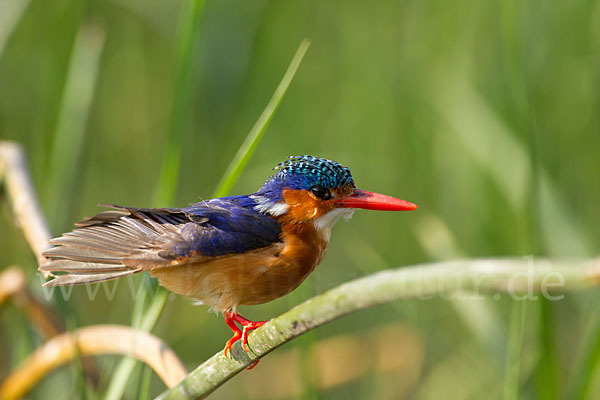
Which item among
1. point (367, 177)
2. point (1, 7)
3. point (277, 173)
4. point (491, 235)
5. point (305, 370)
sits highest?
point (1, 7)

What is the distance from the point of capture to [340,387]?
392 cm

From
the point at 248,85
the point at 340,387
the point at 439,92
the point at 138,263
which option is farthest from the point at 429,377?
the point at 138,263

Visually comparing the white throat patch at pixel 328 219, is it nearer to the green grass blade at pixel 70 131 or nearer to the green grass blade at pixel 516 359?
the green grass blade at pixel 516 359

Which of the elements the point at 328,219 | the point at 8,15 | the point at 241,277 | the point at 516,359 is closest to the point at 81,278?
the point at 241,277

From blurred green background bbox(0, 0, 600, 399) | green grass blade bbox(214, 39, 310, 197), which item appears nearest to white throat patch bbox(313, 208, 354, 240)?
green grass blade bbox(214, 39, 310, 197)

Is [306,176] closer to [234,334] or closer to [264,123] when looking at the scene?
[264,123]

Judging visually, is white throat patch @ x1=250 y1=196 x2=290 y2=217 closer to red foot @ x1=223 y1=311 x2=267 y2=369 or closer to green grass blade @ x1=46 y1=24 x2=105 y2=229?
red foot @ x1=223 y1=311 x2=267 y2=369

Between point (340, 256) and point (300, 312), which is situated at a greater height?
point (340, 256)

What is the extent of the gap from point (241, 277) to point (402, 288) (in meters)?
0.60

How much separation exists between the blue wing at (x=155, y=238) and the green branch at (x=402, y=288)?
26 cm

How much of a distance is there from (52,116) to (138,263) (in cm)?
179

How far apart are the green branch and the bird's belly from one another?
18cm

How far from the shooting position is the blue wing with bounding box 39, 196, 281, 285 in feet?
4.45

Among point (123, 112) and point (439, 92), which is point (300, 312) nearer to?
point (439, 92)
